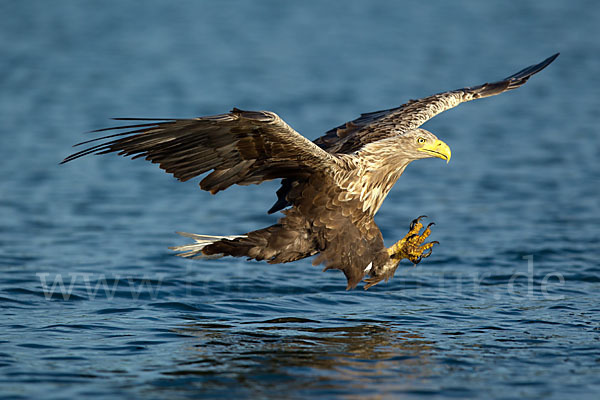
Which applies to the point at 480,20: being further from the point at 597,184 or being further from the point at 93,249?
the point at 93,249

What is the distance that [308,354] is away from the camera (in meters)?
6.01

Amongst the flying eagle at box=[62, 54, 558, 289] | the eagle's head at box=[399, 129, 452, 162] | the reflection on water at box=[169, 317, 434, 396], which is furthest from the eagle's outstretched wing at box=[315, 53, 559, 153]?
the reflection on water at box=[169, 317, 434, 396]

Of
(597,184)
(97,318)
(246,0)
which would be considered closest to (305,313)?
(97,318)

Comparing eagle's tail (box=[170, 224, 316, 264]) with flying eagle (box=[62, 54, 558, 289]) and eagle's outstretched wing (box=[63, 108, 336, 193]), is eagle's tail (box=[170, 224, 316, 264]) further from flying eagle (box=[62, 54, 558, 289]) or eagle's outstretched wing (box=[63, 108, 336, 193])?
eagle's outstretched wing (box=[63, 108, 336, 193])

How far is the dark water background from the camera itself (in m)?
5.82

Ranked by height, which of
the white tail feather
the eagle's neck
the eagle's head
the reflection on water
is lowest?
the reflection on water

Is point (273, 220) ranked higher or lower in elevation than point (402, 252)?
higher

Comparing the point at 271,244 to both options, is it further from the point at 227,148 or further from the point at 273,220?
the point at 273,220

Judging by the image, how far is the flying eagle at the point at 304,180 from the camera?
6.11 m

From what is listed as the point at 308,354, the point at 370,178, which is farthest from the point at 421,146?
the point at 308,354

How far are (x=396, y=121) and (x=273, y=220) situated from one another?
279 centimetres

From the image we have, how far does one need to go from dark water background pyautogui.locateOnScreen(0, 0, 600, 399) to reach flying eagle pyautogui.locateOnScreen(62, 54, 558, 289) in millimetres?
566

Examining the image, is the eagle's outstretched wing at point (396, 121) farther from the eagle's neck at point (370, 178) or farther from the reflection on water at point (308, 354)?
the reflection on water at point (308, 354)

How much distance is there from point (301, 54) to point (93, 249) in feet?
40.8
